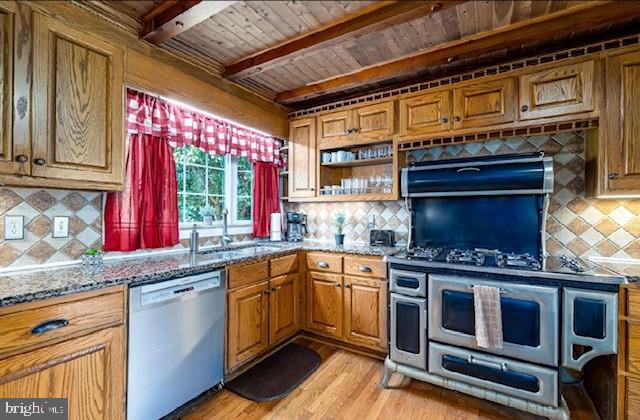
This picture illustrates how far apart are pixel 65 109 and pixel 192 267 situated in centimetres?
107

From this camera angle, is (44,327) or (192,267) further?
(192,267)

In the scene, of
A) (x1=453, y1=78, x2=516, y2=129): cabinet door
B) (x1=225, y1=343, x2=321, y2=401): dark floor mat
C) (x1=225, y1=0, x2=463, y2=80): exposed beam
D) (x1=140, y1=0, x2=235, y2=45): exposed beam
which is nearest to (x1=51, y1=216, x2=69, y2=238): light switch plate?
(x1=140, y1=0, x2=235, y2=45): exposed beam

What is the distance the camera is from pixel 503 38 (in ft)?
6.03

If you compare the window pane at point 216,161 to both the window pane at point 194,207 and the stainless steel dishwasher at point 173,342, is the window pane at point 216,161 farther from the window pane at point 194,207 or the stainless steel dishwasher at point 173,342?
the stainless steel dishwasher at point 173,342

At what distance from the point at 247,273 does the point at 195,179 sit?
1.05 m

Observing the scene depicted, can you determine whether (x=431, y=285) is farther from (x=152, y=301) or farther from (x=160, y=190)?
(x=160, y=190)

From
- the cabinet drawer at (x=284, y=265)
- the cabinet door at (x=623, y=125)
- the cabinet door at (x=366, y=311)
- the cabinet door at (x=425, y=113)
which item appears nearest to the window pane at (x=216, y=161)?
the cabinet drawer at (x=284, y=265)

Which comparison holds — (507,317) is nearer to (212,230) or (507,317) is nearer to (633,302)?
(633,302)

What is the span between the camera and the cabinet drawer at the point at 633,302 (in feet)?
4.87

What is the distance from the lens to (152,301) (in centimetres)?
157

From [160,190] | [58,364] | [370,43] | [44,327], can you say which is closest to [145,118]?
[160,190]

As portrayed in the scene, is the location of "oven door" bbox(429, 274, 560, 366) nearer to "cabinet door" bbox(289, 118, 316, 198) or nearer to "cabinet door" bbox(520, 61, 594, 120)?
"cabinet door" bbox(520, 61, 594, 120)

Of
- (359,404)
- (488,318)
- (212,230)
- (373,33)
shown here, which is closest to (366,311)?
(359,404)

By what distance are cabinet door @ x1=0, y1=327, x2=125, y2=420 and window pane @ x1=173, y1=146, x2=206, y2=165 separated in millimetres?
1471
